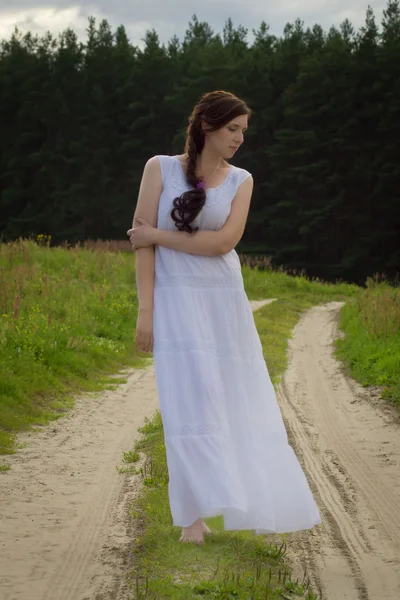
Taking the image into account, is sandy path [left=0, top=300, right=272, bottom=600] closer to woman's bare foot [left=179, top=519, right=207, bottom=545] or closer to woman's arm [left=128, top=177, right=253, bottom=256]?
woman's bare foot [left=179, top=519, right=207, bottom=545]

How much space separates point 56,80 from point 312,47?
1777 centimetres

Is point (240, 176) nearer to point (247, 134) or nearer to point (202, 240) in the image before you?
point (202, 240)

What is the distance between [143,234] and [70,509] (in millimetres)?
2059

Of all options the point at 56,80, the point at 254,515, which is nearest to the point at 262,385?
the point at 254,515

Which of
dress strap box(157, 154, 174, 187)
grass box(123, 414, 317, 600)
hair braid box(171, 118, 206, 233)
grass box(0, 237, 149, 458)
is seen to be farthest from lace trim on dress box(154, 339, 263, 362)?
grass box(0, 237, 149, 458)

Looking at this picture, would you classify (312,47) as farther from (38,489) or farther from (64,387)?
(38,489)

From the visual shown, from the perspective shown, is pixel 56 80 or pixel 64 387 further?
pixel 56 80

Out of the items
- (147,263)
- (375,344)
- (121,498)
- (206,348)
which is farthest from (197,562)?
(375,344)

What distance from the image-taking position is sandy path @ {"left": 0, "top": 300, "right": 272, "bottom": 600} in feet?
14.1

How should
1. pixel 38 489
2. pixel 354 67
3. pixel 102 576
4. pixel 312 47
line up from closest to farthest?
1. pixel 102 576
2. pixel 38 489
3. pixel 354 67
4. pixel 312 47

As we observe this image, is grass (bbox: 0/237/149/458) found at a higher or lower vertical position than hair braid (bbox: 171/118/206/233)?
lower

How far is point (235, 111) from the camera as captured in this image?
4.64 m

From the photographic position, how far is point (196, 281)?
4.65m

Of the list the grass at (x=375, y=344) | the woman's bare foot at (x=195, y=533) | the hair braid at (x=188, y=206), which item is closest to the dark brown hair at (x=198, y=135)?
the hair braid at (x=188, y=206)
